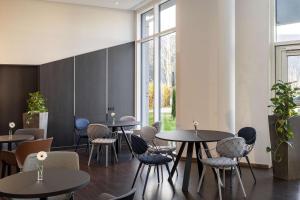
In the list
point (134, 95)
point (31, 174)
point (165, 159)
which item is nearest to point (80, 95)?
point (134, 95)

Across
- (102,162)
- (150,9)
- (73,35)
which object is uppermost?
(150,9)

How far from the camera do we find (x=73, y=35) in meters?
8.77

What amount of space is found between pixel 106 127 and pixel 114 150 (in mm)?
617

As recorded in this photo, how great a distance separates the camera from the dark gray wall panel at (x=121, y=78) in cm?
907

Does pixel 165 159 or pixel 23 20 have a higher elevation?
pixel 23 20

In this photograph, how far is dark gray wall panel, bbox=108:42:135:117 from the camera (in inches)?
357

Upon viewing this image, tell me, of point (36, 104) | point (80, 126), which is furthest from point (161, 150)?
point (36, 104)

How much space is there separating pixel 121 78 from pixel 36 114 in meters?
2.81

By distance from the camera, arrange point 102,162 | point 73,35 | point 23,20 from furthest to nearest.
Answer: point 73,35 < point 23,20 < point 102,162

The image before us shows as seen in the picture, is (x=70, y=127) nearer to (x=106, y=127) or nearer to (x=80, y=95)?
(x=80, y=95)

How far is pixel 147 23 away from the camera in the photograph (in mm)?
9219

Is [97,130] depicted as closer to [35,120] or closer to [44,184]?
[35,120]

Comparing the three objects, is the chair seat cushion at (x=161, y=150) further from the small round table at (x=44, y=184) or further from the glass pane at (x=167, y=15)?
the glass pane at (x=167, y=15)

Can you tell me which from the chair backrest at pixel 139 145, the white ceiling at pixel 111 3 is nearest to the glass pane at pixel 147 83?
the white ceiling at pixel 111 3
